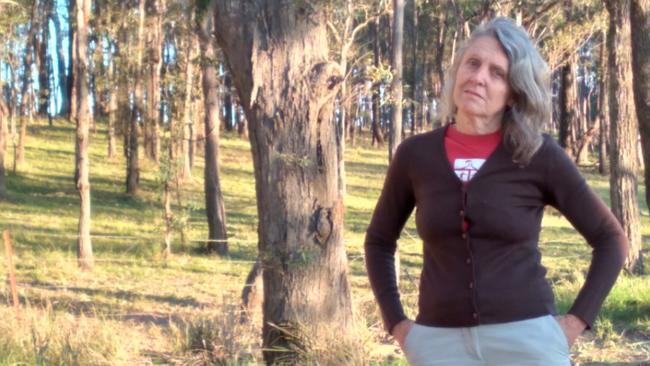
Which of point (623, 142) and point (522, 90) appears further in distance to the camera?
point (623, 142)

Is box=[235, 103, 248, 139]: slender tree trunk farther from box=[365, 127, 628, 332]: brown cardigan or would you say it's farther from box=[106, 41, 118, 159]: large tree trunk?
box=[365, 127, 628, 332]: brown cardigan

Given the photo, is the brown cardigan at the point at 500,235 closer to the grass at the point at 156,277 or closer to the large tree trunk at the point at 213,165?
the grass at the point at 156,277

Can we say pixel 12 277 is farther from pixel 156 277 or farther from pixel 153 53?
pixel 153 53

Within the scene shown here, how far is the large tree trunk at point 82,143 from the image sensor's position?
17350 mm

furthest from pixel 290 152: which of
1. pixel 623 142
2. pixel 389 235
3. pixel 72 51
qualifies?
pixel 72 51

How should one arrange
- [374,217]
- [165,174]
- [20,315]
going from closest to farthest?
[374,217] < [20,315] < [165,174]

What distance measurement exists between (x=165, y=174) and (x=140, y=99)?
8970mm

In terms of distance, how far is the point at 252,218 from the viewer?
2467cm

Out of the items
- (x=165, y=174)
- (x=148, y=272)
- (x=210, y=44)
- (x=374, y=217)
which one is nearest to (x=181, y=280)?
(x=148, y=272)

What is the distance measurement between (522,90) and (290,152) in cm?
397

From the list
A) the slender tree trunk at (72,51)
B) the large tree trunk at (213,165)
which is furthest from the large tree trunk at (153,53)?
the large tree trunk at (213,165)

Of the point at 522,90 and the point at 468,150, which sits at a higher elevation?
the point at 522,90

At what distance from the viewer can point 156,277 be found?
16359 millimetres

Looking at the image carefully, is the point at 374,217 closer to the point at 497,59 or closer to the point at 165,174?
the point at 497,59
